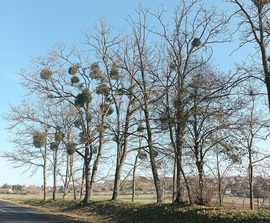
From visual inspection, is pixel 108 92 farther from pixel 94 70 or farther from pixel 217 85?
pixel 217 85

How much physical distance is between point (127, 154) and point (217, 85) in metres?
16.3

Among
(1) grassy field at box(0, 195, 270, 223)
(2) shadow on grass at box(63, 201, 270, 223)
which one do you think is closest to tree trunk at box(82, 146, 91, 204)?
(1) grassy field at box(0, 195, 270, 223)

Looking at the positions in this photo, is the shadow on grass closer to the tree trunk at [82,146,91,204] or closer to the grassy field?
the grassy field

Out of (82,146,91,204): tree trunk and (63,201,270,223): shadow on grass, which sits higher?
(82,146,91,204): tree trunk

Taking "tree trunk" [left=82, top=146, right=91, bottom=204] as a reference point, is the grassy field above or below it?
below

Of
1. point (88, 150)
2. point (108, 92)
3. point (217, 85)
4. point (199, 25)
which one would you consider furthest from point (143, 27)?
point (88, 150)

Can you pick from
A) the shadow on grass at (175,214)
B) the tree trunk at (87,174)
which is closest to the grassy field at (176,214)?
the shadow on grass at (175,214)

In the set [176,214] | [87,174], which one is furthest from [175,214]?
[87,174]

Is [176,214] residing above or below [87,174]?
below

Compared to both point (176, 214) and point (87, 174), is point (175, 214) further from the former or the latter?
point (87, 174)

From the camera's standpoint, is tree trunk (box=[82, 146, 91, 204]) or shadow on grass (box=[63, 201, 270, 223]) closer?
shadow on grass (box=[63, 201, 270, 223])

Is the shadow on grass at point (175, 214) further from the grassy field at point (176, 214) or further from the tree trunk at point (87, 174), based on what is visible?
the tree trunk at point (87, 174)

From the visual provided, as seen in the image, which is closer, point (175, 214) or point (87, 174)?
point (175, 214)

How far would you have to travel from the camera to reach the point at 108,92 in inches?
1119
